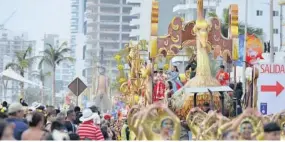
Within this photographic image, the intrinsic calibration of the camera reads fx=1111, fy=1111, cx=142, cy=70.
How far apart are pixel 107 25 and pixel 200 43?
146306 mm

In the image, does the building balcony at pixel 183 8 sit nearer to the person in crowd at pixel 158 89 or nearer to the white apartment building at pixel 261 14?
the white apartment building at pixel 261 14

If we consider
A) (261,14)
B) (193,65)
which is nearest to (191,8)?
(261,14)

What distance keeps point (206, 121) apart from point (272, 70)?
242 inches

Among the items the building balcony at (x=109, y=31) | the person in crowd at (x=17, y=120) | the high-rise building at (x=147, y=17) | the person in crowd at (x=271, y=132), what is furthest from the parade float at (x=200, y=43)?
the building balcony at (x=109, y=31)

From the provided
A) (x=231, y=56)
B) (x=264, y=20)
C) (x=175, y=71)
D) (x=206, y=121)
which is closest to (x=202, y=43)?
(x=231, y=56)

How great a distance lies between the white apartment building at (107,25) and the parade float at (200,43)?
137 meters

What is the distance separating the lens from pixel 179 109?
87.3 ft

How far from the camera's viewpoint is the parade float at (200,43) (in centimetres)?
2702

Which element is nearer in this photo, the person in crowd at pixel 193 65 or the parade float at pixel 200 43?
the parade float at pixel 200 43

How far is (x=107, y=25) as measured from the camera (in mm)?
173875

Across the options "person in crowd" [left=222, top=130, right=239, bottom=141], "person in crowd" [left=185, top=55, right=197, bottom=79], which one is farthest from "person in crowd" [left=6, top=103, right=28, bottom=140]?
"person in crowd" [left=185, top=55, right=197, bottom=79]

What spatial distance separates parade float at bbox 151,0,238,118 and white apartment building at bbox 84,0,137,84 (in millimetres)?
137307

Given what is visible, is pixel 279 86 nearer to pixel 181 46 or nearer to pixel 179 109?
pixel 179 109

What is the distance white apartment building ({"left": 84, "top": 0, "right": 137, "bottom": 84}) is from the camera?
16888 centimetres
